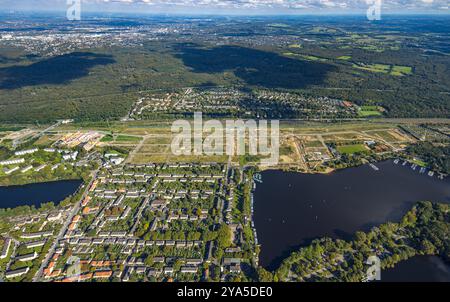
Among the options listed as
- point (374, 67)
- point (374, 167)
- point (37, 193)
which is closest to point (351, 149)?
point (374, 167)

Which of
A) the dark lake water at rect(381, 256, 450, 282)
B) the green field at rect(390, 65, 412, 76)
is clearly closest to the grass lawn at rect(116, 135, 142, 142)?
the dark lake water at rect(381, 256, 450, 282)

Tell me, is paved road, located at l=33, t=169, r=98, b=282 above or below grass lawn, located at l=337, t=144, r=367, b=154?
below

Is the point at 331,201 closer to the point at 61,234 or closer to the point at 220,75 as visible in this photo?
the point at 61,234

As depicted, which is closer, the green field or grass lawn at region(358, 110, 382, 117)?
grass lawn at region(358, 110, 382, 117)

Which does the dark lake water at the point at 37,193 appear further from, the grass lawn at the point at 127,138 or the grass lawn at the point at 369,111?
the grass lawn at the point at 369,111

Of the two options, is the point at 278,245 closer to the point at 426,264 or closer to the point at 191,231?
the point at 191,231

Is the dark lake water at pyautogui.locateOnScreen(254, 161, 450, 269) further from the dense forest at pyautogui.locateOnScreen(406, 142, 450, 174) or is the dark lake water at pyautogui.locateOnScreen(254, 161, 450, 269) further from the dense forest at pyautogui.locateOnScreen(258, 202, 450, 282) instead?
the dense forest at pyautogui.locateOnScreen(406, 142, 450, 174)
